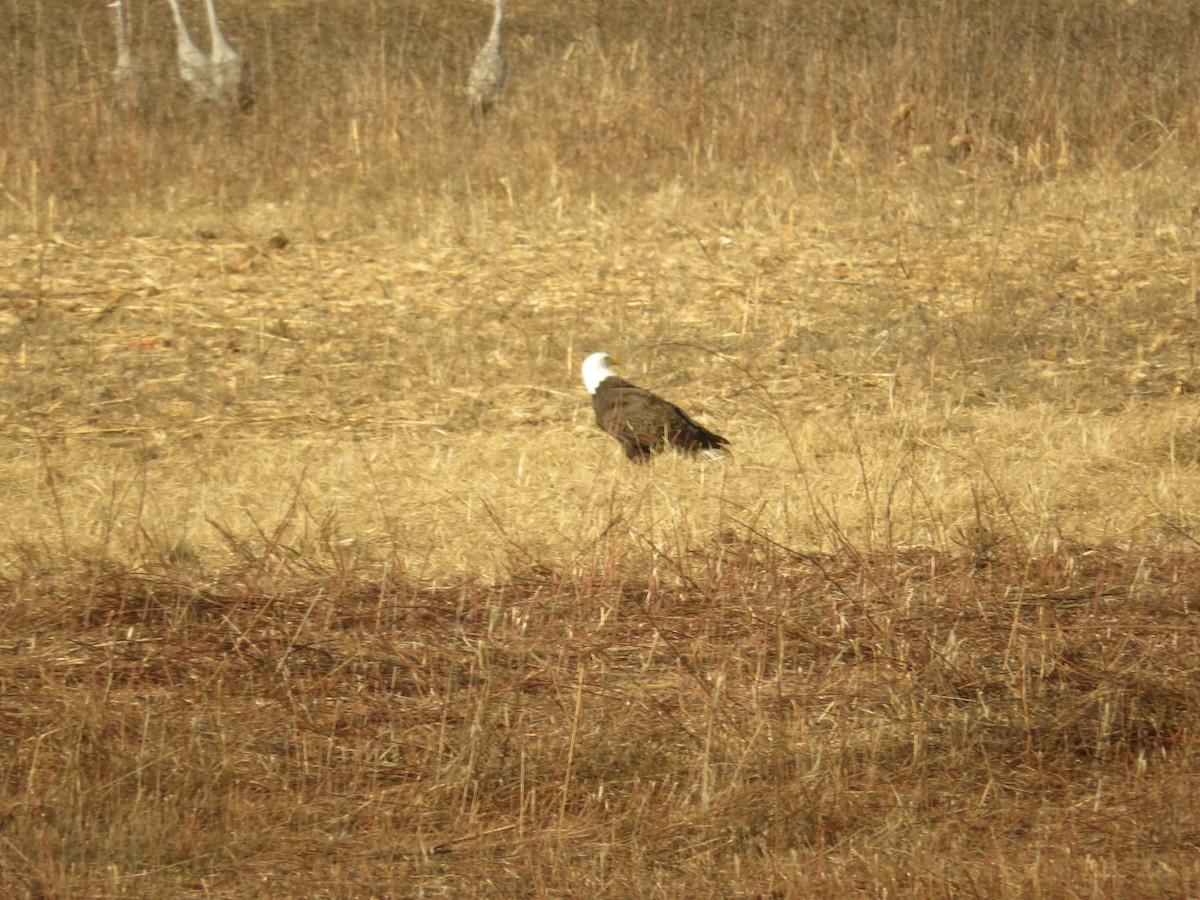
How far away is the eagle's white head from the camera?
20.3 feet

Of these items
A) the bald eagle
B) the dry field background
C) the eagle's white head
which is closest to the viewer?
the dry field background

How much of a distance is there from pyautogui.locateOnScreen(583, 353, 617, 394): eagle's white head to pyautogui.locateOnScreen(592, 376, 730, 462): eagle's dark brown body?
55 cm

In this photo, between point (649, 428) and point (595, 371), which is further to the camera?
point (595, 371)

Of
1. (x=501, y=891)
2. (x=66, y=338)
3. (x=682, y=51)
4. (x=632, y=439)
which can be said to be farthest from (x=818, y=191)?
(x=501, y=891)

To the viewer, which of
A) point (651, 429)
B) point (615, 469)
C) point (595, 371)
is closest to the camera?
point (615, 469)

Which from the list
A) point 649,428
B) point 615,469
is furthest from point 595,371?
point 615,469

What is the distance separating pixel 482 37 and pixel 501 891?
1277cm

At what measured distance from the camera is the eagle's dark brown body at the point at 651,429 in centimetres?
537

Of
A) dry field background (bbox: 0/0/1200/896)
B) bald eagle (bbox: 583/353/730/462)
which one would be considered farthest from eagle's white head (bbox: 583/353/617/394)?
bald eagle (bbox: 583/353/730/462)

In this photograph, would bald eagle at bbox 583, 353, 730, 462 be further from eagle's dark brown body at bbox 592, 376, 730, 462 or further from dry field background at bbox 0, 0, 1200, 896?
dry field background at bbox 0, 0, 1200, 896

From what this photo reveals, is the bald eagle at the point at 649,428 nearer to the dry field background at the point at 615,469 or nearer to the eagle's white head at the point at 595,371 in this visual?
the dry field background at the point at 615,469

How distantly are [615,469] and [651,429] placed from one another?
26 centimetres

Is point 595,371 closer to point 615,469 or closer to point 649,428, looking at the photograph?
point 649,428

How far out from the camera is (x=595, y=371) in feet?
20.4
